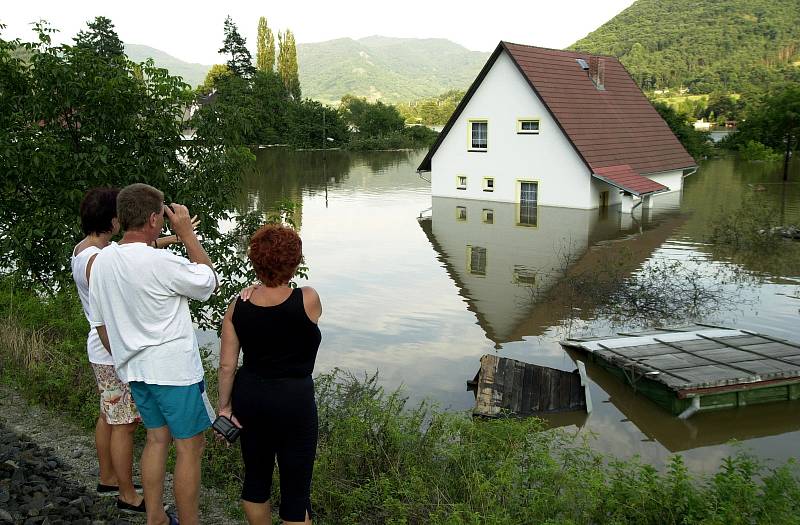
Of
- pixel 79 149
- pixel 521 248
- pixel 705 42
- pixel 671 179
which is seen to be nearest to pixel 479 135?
pixel 671 179

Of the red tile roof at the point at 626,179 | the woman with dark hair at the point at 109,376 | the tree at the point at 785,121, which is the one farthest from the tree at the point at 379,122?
the woman with dark hair at the point at 109,376

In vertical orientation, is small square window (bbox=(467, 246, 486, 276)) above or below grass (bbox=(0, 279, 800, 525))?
below

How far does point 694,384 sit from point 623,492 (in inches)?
158

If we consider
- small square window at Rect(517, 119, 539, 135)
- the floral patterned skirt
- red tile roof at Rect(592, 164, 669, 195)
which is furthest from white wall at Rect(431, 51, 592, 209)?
the floral patterned skirt

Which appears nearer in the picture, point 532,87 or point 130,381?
point 130,381

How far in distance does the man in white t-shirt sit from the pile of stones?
0.75m

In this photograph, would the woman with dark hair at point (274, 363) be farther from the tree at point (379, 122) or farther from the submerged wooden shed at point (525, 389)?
the tree at point (379, 122)

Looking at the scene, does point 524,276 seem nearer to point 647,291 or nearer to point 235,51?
point 647,291

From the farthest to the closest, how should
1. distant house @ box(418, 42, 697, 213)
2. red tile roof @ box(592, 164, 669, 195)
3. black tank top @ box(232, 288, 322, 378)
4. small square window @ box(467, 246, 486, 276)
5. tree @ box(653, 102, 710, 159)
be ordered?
tree @ box(653, 102, 710, 159) → distant house @ box(418, 42, 697, 213) → red tile roof @ box(592, 164, 669, 195) → small square window @ box(467, 246, 486, 276) → black tank top @ box(232, 288, 322, 378)

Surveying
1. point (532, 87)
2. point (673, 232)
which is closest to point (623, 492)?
point (673, 232)

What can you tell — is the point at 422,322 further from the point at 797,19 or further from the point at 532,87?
the point at 797,19

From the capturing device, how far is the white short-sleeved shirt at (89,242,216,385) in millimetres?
3633

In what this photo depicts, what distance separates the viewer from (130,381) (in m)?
3.76

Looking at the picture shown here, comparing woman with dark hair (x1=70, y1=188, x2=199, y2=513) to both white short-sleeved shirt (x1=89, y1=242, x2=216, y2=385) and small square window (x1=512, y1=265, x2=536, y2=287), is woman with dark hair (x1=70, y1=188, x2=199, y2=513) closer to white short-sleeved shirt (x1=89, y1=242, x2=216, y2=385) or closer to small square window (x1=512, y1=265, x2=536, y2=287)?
white short-sleeved shirt (x1=89, y1=242, x2=216, y2=385)
